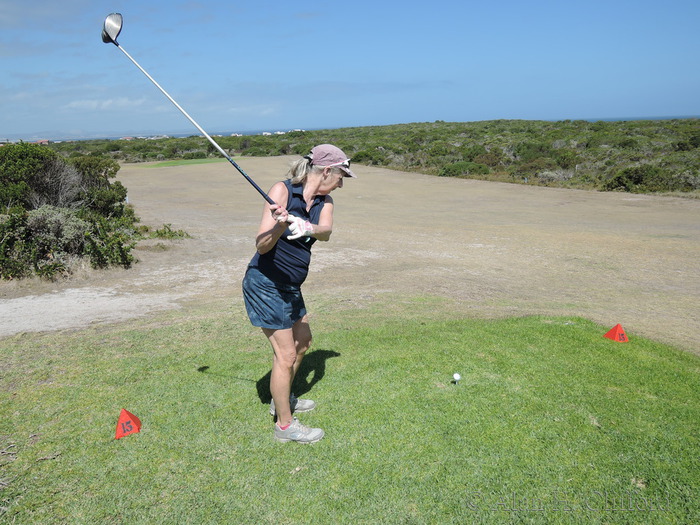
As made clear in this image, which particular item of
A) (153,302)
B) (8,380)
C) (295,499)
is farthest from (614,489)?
(153,302)

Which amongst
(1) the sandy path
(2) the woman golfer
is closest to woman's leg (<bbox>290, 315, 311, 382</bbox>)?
(2) the woman golfer

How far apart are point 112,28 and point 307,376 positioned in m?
3.49

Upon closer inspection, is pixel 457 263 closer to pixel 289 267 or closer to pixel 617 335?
pixel 617 335

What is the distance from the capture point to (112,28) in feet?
13.5

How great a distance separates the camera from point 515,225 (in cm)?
1806

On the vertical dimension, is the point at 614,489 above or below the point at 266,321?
below

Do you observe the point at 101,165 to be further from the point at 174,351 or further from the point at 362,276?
the point at 174,351

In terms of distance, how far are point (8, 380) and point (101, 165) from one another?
→ 46.1 ft

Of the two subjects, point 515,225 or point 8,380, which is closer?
point 8,380

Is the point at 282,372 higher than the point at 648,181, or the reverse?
the point at 282,372

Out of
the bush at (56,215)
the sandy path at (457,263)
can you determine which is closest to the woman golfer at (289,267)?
the sandy path at (457,263)

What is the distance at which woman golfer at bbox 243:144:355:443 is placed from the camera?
12.5 feet

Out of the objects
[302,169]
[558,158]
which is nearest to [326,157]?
[302,169]

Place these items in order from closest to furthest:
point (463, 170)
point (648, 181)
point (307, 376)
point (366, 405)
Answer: point (366, 405) < point (307, 376) < point (648, 181) < point (463, 170)
